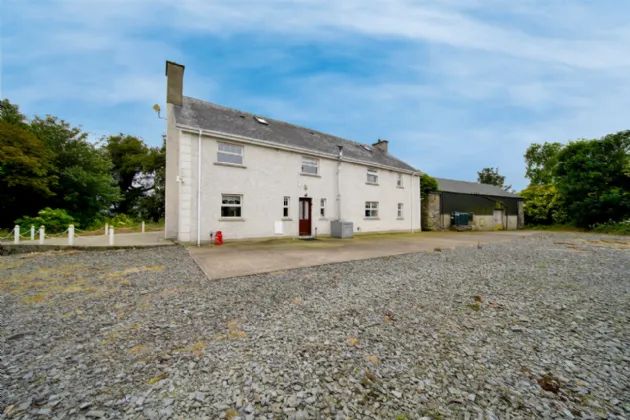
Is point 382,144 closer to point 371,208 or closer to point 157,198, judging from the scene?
point 371,208

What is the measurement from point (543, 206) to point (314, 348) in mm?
32439

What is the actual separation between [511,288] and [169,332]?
6.20 m

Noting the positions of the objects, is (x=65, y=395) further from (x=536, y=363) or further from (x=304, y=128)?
(x=304, y=128)

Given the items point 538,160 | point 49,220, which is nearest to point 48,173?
point 49,220

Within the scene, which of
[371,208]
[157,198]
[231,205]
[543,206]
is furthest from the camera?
[157,198]

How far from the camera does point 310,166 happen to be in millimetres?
14180

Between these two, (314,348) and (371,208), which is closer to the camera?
(314,348)

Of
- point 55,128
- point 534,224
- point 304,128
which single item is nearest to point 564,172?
point 534,224

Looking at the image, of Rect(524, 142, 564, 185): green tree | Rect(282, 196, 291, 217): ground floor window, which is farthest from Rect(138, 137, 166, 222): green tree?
Rect(524, 142, 564, 185): green tree

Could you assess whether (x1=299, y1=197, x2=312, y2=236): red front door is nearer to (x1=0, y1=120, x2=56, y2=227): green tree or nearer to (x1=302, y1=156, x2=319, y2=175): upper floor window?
(x1=302, y1=156, x2=319, y2=175): upper floor window

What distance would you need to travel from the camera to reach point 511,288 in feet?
16.3

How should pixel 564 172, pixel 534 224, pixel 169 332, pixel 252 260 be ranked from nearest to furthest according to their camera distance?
pixel 169 332 < pixel 252 260 < pixel 564 172 < pixel 534 224

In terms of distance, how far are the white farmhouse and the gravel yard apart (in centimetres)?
585

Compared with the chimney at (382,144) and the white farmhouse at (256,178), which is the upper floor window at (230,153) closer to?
the white farmhouse at (256,178)
